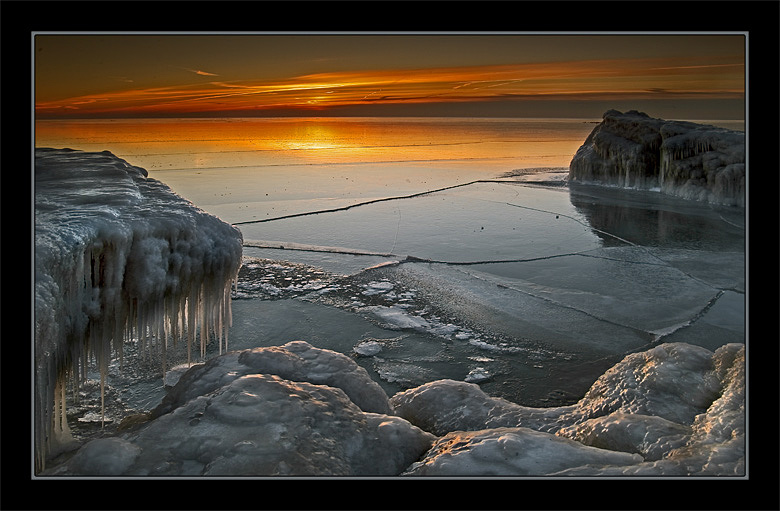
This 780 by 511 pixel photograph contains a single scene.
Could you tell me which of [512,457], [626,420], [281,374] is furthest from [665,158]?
[512,457]

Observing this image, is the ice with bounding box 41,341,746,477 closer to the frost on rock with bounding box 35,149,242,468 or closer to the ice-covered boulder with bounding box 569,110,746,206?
the frost on rock with bounding box 35,149,242,468

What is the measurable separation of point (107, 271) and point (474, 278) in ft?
17.1

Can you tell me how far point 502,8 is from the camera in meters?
3.18

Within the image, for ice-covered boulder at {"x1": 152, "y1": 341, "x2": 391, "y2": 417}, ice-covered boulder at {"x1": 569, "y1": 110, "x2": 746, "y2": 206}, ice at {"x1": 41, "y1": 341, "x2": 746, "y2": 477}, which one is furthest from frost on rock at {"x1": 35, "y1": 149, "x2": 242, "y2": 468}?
ice-covered boulder at {"x1": 569, "y1": 110, "x2": 746, "y2": 206}

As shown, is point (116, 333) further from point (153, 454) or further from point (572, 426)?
point (572, 426)

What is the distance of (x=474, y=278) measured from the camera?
26.4ft

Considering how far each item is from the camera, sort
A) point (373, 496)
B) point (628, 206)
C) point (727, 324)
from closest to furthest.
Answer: point (373, 496)
point (727, 324)
point (628, 206)

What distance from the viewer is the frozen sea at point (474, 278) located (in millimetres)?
5543

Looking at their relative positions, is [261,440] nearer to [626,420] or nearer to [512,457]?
[512,457]

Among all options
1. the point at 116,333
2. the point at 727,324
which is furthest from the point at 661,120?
the point at 116,333

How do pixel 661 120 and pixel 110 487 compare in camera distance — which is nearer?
pixel 110 487

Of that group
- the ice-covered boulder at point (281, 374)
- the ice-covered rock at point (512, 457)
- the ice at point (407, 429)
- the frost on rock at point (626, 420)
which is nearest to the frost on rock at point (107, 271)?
the ice-covered boulder at point (281, 374)

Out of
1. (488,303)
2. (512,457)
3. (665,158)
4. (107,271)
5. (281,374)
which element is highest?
(665,158)

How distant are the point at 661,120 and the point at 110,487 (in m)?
16.5
